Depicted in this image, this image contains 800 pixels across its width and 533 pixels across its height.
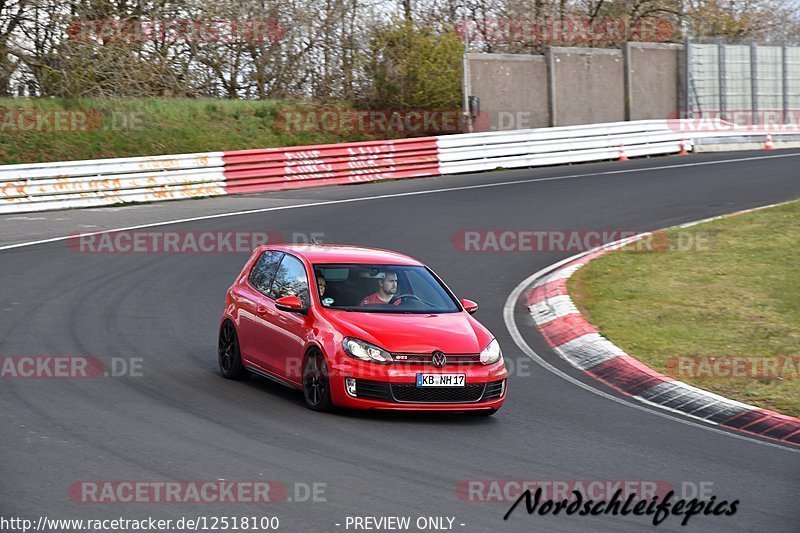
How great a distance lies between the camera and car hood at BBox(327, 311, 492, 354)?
9481mm

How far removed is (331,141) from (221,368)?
25.7 metres

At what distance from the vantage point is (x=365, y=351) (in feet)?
30.9

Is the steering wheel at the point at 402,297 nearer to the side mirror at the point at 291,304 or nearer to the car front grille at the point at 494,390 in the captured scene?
the side mirror at the point at 291,304

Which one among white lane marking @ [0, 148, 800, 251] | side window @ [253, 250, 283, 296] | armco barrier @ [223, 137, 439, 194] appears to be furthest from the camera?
armco barrier @ [223, 137, 439, 194]

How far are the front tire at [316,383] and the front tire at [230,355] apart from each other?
1406mm

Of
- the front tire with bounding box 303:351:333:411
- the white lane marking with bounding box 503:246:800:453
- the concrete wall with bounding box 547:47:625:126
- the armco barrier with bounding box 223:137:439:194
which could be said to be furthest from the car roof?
the concrete wall with bounding box 547:47:625:126

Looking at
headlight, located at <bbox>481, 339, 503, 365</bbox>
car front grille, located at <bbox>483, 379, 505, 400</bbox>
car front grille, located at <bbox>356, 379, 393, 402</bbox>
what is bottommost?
car front grille, located at <bbox>483, 379, 505, 400</bbox>

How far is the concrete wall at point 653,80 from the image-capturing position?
4075cm

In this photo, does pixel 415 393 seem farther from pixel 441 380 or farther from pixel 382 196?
pixel 382 196

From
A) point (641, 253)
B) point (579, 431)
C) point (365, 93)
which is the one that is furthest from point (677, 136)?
point (579, 431)

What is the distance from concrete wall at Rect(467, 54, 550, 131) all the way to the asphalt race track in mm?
19925

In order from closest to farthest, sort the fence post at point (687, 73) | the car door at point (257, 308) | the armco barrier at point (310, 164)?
the car door at point (257, 308)
the armco barrier at point (310, 164)
the fence post at point (687, 73)

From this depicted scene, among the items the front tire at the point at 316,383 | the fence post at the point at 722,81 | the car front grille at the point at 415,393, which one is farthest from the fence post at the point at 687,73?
the front tire at the point at 316,383

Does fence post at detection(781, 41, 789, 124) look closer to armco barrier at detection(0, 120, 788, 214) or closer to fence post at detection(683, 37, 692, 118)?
fence post at detection(683, 37, 692, 118)
